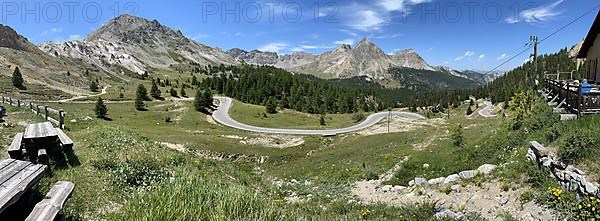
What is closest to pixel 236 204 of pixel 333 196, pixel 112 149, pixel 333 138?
pixel 112 149

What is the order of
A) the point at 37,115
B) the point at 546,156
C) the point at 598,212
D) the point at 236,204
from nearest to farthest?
the point at 236,204 → the point at 598,212 → the point at 546,156 → the point at 37,115

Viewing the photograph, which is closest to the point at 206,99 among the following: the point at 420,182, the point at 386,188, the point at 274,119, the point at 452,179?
the point at 274,119

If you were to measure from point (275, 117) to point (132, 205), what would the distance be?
117069 mm

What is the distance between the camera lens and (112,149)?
45.1 ft

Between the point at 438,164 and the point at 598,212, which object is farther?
the point at 438,164

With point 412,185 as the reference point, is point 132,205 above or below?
above

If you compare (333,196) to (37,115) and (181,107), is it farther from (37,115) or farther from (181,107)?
(181,107)

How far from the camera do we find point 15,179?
19.2 feet

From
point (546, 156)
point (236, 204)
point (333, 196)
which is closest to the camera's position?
point (236, 204)

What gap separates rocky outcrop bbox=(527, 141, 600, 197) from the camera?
10.3 metres

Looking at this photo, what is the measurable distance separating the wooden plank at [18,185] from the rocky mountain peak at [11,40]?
222016mm

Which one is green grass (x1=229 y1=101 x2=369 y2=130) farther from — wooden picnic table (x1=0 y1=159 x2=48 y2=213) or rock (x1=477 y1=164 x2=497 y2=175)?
wooden picnic table (x1=0 y1=159 x2=48 y2=213)

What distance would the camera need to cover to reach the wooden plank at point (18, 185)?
5046mm

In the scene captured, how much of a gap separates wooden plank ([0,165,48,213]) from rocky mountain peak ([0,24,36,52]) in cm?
22202
